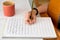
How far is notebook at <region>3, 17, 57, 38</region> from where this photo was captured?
811 millimetres

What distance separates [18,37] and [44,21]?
25 cm

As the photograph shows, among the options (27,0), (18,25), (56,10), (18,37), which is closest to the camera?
(18,37)

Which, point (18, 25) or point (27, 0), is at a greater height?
point (27, 0)

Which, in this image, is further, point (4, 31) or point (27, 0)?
point (27, 0)

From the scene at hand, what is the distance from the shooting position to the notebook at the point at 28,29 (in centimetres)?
81

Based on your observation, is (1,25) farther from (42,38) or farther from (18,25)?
(42,38)

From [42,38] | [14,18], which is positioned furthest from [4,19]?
[42,38]

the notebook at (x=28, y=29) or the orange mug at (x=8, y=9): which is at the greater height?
the orange mug at (x=8, y=9)

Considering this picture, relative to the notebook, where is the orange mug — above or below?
above

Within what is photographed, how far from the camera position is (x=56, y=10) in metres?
1.16

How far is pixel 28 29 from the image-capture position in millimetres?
865

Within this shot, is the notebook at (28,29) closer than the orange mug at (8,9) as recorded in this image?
Yes

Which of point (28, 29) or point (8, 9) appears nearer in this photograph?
point (28, 29)

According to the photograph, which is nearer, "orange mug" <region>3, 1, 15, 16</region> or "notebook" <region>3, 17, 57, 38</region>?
"notebook" <region>3, 17, 57, 38</region>
